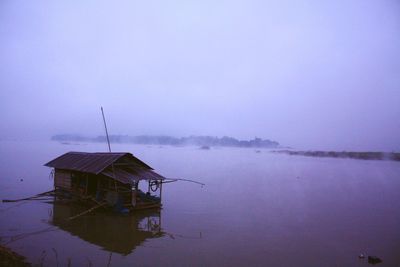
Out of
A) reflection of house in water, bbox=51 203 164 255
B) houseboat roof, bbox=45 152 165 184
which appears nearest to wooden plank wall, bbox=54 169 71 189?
houseboat roof, bbox=45 152 165 184

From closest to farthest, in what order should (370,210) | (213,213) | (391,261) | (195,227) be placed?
(391,261), (195,227), (213,213), (370,210)

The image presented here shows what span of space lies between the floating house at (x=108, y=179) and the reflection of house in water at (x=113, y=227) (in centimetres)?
93

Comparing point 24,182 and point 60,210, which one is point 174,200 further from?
point 24,182

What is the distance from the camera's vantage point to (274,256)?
13312 millimetres

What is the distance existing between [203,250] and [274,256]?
3.26 m

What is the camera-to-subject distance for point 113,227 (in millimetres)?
16047

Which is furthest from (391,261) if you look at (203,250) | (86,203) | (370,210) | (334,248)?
(86,203)

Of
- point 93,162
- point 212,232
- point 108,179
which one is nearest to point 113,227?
point 108,179

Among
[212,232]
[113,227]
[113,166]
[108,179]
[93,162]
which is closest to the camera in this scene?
[113,227]

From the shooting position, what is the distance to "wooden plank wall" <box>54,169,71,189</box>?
20750 millimetres

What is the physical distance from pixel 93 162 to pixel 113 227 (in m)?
5.06

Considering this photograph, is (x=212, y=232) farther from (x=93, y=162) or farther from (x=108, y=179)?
(x=93, y=162)

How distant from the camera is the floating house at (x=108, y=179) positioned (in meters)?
18.1

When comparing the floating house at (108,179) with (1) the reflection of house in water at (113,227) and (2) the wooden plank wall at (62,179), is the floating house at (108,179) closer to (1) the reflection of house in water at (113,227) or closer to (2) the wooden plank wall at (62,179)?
(2) the wooden plank wall at (62,179)
